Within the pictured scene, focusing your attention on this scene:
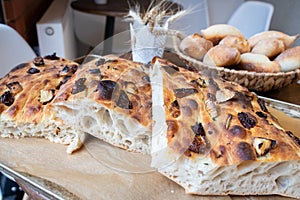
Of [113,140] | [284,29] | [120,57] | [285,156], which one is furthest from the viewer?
[284,29]

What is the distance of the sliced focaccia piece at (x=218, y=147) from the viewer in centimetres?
62

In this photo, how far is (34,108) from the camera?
811mm

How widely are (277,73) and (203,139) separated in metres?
0.43

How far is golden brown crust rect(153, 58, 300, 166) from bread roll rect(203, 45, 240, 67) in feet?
0.59

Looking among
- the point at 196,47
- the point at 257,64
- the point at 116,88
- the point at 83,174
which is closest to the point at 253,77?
the point at 257,64

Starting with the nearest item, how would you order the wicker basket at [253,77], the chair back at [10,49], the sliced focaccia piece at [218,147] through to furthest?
the sliced focaccia piece at [218,147], the wicker basket at [253,77], the chair back at [10,49]

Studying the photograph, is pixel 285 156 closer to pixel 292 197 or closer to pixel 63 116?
pixel 292 197

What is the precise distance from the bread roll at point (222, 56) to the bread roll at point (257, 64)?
0.03m

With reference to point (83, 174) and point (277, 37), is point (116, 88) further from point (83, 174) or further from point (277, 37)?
point (277, 37)

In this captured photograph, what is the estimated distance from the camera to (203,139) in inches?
25.1

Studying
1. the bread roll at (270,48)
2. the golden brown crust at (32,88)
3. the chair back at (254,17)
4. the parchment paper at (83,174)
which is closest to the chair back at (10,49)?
the golden brown crust at (32,88)

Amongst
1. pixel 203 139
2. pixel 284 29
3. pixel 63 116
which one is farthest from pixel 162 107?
pixel 284 29

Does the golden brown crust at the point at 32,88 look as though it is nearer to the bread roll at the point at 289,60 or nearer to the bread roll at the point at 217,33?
the bread roll at the point at 217,33

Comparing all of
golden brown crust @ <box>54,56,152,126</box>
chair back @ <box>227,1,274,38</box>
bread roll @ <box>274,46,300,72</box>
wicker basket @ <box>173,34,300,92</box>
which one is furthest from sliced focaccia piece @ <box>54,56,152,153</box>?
chair back @ <box>227,1,274,38</box>
